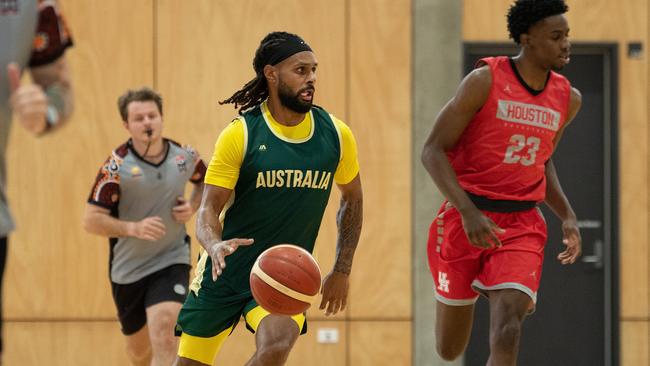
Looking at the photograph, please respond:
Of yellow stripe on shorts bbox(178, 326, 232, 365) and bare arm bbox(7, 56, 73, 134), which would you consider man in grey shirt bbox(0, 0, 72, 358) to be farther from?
yellow stripe on shorts bbox(178, 326, 232, 365)

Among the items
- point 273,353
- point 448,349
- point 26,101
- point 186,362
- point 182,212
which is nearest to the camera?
point 26,101

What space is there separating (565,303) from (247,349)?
8.40 ft

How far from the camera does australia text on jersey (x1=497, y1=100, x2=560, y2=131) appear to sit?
16.9 ft

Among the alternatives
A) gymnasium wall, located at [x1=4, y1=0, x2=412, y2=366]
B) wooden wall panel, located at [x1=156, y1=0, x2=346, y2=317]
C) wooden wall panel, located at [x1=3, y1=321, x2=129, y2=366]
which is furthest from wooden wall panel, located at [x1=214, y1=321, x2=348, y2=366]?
wooden wall panel, located at [x1=3, y1=321, x2=129, y2=366]

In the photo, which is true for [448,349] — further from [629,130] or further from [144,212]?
[629,130]

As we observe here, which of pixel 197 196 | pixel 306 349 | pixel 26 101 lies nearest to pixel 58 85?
pixel 26 101

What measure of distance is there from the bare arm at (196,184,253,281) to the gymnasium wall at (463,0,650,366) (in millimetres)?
4069

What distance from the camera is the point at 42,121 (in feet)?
9.55

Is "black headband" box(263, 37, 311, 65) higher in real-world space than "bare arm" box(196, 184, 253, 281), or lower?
higher

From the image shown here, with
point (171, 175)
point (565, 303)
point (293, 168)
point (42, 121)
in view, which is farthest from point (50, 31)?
point (565, 303)

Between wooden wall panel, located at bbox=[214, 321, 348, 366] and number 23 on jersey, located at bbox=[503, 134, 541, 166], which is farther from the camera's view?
wooden wall panel, located at bbox=[214, 321, 348, 366]

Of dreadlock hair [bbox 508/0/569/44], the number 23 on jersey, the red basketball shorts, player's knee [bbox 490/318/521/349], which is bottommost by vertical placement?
player's knee [bbox 490/318/521/349]

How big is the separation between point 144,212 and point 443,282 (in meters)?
2.06

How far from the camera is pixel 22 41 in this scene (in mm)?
3018
